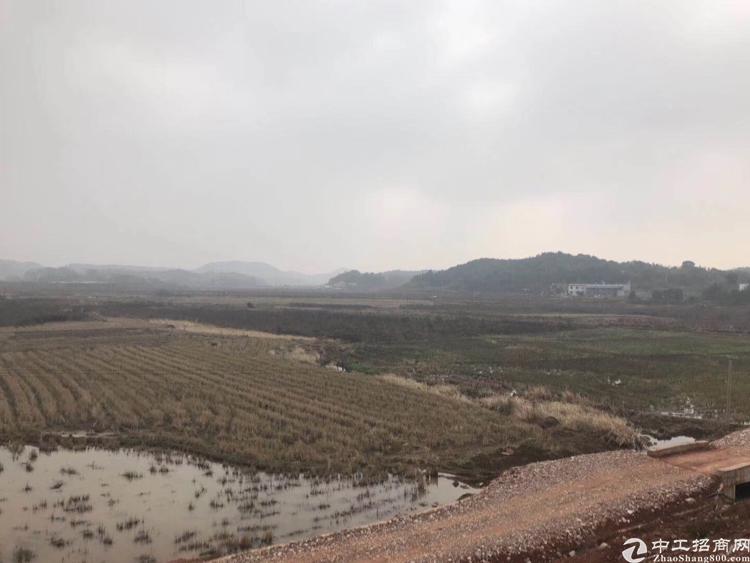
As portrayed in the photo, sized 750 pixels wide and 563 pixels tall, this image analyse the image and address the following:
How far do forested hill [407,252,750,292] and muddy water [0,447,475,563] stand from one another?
425ft

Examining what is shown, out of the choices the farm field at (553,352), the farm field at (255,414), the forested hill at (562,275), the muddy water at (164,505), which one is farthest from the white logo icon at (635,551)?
the forested hill at (562,275)

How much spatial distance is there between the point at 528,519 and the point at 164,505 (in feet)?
25.5

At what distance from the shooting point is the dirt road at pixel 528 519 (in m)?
9.31

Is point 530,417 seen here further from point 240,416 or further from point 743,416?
point 240,416

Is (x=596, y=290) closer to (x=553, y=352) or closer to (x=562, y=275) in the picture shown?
(x=562, y=275)

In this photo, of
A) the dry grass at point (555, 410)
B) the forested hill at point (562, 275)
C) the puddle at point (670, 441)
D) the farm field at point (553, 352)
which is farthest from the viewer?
the forested hill at point (562, 275)

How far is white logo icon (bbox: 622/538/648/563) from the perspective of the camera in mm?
9156

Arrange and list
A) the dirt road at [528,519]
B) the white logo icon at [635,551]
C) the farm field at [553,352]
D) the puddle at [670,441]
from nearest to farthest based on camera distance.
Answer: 1. the white logo icon at [635,551]
2. the dirt road at [528,519]
3. the puddle at [670,441]
4. the farm field at [553,352]

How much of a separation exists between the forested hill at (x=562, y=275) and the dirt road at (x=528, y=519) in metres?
126

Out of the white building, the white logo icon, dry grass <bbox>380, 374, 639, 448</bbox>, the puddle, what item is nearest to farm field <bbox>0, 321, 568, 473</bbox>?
dry grass <bbox>380, 374, 639, 448</bbox>

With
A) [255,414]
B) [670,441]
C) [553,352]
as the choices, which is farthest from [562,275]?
[255,414]

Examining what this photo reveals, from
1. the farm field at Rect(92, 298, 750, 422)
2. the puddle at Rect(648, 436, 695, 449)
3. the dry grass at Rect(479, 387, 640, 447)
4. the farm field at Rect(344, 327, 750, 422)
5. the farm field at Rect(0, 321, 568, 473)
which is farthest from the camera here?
the farm field at Rect(92, 298, 750, 422)

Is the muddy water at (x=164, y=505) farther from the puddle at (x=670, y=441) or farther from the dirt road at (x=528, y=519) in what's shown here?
the puddle at (x=670, y=441)

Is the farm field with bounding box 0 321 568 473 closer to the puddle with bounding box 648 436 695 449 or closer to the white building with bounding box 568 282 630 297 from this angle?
the puddle with bounding box 648 436 695 449
